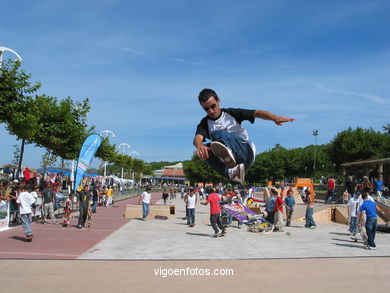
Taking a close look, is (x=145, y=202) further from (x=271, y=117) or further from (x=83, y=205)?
(x=271, y=117)

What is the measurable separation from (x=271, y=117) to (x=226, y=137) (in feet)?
2.03

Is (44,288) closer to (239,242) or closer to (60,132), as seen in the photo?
(239,242)

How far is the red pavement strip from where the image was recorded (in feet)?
37.2

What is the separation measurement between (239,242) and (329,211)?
11.7 metres

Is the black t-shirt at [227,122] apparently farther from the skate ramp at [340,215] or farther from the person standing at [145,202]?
the skate ramp at [340,215]

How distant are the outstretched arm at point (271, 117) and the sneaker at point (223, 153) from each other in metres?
0.70

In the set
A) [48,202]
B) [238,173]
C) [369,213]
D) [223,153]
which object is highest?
[223,153]

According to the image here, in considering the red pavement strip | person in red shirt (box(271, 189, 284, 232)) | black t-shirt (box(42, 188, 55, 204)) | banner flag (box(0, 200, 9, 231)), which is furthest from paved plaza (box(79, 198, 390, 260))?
banner flag (box(0, 200, 9, 231))

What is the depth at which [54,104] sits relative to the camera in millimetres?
25156

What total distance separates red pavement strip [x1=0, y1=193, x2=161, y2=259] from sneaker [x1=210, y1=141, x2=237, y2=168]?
27.0 feet

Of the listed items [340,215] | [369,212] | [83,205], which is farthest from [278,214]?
[83,205]

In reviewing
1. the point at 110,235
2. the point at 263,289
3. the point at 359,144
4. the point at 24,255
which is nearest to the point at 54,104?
the point at 110,235

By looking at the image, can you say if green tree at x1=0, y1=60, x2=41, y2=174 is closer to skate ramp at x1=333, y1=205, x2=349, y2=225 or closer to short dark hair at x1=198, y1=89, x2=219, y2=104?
short dark hair at x1=198, y1=89, x2=219, y2=104

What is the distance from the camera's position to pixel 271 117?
4602 mm
